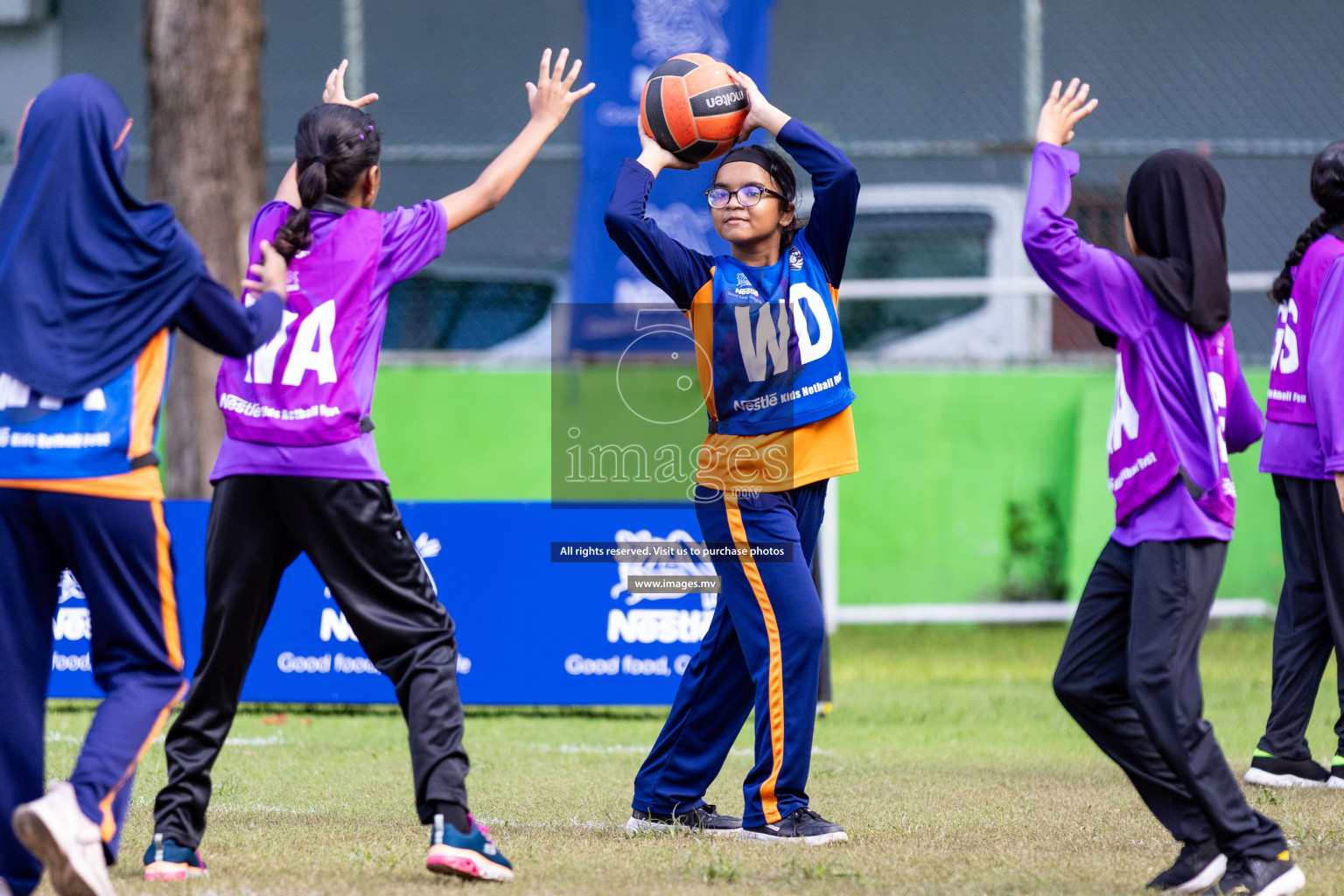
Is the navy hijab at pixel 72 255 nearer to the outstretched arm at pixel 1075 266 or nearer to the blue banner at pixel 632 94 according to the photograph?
the outstretched arm at pixel 1075 266

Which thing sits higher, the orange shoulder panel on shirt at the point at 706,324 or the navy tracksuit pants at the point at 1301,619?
the orange shoulder panel on shirt at the point at 706,324

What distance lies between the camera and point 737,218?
4734 millimetres

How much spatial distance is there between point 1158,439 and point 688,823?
1.98 metres

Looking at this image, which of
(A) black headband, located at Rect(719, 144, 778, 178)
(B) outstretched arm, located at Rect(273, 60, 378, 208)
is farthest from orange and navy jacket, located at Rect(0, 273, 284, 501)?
(A) black headband, located at Rect(719, 144, 778, 178)

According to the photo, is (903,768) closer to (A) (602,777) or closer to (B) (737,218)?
(A) (602,777)

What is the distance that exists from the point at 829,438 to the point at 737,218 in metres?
0.76

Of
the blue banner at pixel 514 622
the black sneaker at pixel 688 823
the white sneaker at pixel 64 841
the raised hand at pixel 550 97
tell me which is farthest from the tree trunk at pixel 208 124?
the white sneaker at pixel 64 841

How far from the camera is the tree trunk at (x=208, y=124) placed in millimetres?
10148

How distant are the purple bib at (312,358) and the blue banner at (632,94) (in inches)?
256

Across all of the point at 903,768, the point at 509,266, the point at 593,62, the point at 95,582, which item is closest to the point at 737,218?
the point at 95,582

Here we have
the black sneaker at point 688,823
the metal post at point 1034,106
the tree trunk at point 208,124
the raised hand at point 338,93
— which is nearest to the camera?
the raised hand at point 338,93

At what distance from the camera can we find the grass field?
4.07 meters

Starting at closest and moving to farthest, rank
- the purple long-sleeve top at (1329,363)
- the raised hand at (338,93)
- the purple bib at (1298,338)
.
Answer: the raised hand at (338,93)
the purple long-sleeve top at (1329,363)
the purple bib at (1298,338)

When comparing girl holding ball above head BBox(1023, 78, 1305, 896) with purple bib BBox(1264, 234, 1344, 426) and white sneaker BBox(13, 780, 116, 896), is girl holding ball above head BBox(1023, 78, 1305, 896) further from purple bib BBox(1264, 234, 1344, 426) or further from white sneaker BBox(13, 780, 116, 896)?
white sneaker BBox(13, 780, 116, 896)
